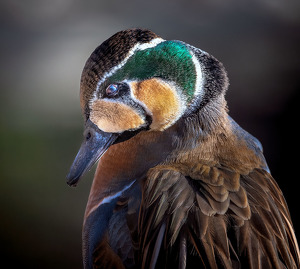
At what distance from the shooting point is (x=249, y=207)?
76 centimetres

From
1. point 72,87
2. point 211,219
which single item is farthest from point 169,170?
point 72,87

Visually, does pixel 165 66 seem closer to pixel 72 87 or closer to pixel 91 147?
pixel 91 147

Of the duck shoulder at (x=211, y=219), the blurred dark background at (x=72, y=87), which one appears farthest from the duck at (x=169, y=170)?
the blurred dark background at (x=72, y=87)

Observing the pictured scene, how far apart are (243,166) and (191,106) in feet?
0.42

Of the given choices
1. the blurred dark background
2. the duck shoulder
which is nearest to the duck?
the duck shoulder

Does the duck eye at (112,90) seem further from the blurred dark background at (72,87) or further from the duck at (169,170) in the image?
the blurred dark background at (72,87)

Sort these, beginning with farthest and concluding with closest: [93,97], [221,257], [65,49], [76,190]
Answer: [65,49]
[76,190]
[93,97]
[221,257]

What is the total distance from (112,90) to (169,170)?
15 cm

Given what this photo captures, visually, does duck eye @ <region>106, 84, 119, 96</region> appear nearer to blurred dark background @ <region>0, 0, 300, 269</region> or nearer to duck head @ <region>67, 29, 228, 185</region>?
duck head @ <region>67, 29, 228, 185</region>

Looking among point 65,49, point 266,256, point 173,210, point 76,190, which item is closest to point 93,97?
point 173,210

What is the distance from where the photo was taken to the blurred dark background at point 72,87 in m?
1.73

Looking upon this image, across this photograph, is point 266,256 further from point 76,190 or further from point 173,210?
point 76,190

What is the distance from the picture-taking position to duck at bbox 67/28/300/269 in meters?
0.74

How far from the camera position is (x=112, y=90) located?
0.81 metres
